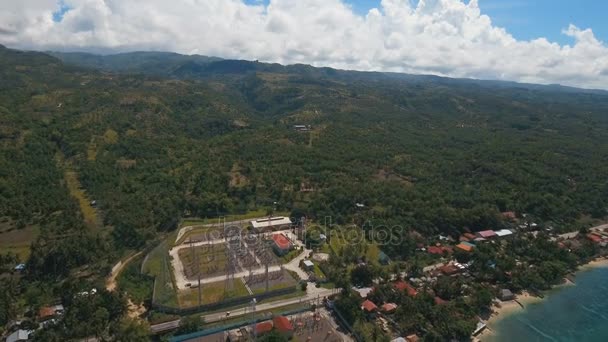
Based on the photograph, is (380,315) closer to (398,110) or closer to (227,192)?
(227,192)

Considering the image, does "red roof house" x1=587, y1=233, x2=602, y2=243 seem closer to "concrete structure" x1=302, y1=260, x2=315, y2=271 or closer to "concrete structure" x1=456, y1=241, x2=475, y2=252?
"concrete structure" x1=456, y1=241, x2=475, y2=252

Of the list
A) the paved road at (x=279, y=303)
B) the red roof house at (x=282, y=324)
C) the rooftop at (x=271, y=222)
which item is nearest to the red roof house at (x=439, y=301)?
the paved road at (x=279, y=303)

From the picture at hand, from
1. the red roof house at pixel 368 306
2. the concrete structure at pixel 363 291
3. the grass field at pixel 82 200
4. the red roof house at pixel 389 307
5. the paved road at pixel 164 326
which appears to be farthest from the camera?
the grass field at pixel 82 200

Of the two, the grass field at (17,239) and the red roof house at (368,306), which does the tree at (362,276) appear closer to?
the red roof house at (368,306)

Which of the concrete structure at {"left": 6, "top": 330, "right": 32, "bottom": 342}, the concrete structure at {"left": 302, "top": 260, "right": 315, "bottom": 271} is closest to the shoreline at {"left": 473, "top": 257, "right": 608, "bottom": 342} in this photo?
the concrete structure at {"left": 302, "top": 260, "right": 315, "bottom": 271}

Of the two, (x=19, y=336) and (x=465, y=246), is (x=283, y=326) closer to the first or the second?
(x=19, y=336)

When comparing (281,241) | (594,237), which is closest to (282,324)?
(281,241)
